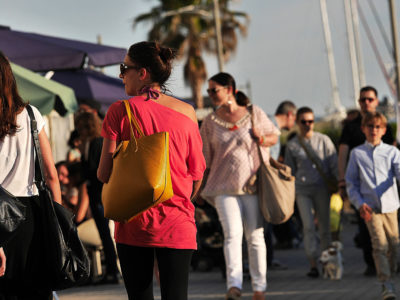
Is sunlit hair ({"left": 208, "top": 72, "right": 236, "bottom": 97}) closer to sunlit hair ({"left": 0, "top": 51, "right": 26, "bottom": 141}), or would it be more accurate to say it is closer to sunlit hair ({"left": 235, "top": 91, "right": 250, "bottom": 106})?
sunlit hair ({"left": 235, "top": 91, "right": 250, "bottom": 106})

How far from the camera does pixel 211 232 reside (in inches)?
457

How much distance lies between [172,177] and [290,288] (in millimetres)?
5186

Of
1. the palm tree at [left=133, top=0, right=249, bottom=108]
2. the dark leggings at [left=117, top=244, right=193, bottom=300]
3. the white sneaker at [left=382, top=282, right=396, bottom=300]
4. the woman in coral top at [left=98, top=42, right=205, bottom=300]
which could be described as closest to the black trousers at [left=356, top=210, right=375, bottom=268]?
the white sneaker at [left=382, top=282, right=396, bottom=300]

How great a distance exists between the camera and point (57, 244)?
452 centimetres

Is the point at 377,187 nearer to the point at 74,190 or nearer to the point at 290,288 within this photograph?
the point at 290,288

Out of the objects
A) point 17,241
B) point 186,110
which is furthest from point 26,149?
point 186,110

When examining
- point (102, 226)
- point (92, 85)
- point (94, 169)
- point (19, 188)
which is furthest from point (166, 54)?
point (92, 85)

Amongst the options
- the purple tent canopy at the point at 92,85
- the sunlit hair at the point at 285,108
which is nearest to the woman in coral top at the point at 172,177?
the sunlit hair at the point at 285,108

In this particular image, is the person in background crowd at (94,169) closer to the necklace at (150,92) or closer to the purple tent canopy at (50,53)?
the purple tent canopy at (50,53)

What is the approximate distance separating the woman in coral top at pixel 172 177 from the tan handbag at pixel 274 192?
336 centimetres

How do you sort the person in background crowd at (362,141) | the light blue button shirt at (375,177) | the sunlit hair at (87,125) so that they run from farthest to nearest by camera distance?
the person in background crowd at (362,141) < the sunlit hair at (87,125) < the light blue button shirt at (375,177)

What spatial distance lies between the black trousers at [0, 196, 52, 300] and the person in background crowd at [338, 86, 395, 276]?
6.33m

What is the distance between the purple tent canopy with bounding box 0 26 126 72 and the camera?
10.8 m

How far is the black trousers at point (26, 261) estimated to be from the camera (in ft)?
14.6
